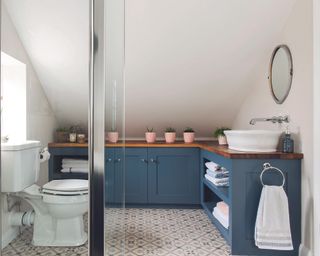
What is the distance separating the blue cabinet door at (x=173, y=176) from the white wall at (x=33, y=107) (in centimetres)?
108

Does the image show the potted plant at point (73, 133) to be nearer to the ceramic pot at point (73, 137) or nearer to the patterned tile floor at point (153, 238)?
the ceramic pot at point (73, 137)

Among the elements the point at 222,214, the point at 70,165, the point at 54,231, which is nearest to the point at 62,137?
the point at 70,165

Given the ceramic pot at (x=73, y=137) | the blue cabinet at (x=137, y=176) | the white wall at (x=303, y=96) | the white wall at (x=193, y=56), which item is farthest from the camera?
the blue cabinet at (x=137, y=176)

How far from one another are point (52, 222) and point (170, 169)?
53.5 inches

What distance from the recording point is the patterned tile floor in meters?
1.73

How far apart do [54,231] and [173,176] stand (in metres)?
1.38

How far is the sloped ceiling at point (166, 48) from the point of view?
2084 millimetres

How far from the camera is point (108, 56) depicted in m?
1.28

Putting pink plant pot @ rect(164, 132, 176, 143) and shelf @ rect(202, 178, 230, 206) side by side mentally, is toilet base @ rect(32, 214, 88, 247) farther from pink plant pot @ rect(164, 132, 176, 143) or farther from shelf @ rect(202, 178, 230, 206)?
pink plant pot @ rect(164, 132, 176, 143)

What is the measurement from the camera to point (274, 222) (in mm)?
1719

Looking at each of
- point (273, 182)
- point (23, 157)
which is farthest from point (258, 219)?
point (23, 157)

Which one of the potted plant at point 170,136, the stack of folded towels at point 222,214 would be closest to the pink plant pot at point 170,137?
the potted plant at point 170,136

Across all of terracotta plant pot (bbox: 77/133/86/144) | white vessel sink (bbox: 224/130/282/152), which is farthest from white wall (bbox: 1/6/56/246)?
white vessel sink (bbox: 224/130/282/152)

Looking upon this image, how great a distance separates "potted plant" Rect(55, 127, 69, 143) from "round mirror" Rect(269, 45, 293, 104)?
1.99 meters
